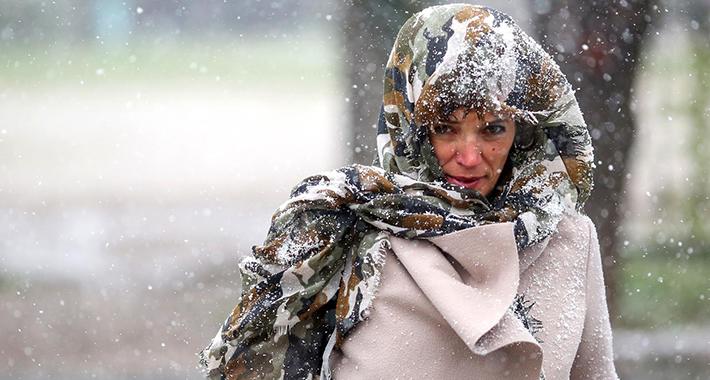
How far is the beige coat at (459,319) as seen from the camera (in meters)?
2.58

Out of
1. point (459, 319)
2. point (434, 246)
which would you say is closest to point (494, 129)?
point (434, 246)

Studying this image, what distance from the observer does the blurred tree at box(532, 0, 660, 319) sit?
19.4 ft

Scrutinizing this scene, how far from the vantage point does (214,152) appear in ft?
58.1

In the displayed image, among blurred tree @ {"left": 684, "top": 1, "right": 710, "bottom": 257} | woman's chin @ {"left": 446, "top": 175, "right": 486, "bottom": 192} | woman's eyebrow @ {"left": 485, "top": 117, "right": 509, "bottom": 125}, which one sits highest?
woman's eyebrow @ {"left": 485, "top": 117, "right": 509, "bottom": 125}

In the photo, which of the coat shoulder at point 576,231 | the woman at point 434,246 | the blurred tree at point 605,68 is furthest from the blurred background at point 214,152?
the woman at point 434,246

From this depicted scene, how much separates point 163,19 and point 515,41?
9.83m

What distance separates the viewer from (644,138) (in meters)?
8.63

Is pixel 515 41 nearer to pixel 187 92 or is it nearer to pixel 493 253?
pixel 493 253

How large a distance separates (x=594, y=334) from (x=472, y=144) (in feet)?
1.70

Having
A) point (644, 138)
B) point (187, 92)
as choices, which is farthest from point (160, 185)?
point (644, 138)

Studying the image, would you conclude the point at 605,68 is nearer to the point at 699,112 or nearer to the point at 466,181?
the point at 699,112

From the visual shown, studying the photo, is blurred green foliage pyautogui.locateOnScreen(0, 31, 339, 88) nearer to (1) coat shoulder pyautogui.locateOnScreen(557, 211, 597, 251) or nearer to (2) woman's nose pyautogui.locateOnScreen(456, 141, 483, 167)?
(1) coat shoulder pyautogui.locateOnScreen(557, 211, 597, 251)

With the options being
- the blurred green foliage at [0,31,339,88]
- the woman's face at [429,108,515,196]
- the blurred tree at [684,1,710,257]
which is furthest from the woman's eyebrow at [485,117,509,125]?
the blurred green foliage at [0,31,339,88]

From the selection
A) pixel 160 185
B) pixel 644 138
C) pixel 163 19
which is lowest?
pixel 644 138
